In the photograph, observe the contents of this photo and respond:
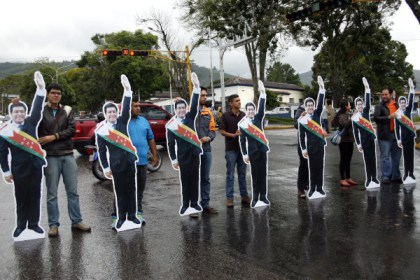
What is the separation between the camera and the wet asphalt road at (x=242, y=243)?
4.15 m

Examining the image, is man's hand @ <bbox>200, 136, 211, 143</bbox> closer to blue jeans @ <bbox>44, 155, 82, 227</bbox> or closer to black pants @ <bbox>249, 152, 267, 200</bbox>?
black pants @ <bbox>249, 152, 267, 200</bbox>

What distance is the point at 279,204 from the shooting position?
7.02 meters

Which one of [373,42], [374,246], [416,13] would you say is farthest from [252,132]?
[373,42]

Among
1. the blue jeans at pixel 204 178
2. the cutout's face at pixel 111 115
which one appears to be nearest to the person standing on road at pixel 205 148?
the blue jeans at pixel 204 178

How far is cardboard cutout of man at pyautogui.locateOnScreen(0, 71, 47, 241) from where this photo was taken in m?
5.39

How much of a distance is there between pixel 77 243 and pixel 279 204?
329 cm

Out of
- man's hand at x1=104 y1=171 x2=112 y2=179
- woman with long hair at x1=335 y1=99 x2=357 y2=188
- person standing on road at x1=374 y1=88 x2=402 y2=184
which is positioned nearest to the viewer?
man's hand at x1=104 y1=171 x2=112 y2=179

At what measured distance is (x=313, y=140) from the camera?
24.6ft

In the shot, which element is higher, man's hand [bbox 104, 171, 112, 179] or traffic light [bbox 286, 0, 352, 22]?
traffic light [bbox 286, 0, 352, 22]

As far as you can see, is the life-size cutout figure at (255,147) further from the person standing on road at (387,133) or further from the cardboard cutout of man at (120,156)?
the person standing on road at (387,133)

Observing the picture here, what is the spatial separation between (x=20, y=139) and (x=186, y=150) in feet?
7.46

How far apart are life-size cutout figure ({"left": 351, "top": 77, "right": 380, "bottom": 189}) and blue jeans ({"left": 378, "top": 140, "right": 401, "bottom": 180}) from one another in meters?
0.42

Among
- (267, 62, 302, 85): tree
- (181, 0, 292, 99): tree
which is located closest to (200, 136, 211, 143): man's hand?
(181, 0, 292, 99): tree

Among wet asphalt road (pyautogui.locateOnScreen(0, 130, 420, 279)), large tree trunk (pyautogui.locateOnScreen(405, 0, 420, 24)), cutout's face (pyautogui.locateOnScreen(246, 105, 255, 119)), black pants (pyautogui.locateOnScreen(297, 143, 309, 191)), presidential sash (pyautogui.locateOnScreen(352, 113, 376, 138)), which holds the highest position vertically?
large tree trunk (pyautogui.locateOnScreen(405, 0, 420, 24))
